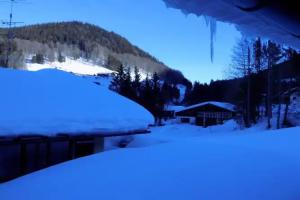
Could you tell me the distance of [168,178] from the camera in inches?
278

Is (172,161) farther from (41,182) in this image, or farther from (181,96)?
(181,96)

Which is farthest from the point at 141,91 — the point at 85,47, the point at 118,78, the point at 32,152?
the point at 85,47

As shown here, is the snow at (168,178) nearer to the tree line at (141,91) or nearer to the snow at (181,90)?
the tree line at (141,91)

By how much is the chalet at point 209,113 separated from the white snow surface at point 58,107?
34.8 metres

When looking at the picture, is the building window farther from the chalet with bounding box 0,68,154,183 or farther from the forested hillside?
the forested hillside

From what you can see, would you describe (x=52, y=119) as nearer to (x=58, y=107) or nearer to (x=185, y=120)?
(x=58, y=107)

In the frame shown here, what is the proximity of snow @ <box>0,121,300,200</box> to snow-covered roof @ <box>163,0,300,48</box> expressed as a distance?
319cm

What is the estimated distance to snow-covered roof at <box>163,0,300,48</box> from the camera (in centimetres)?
257

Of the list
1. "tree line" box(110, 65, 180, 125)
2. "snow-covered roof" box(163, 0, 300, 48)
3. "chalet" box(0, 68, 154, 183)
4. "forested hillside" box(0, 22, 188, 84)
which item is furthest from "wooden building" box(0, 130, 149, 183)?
"forested hillside" box(0, 22, 188, 84)

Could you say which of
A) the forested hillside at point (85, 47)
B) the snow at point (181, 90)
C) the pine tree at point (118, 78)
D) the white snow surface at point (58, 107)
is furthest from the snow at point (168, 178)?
the forested hillside at point (85, 47)

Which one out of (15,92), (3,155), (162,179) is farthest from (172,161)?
(15,92)

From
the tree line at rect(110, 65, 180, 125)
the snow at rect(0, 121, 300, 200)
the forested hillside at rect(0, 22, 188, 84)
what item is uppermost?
the forested hillside at rect(0, 22, 188, 84)

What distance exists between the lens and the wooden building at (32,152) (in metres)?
10.0

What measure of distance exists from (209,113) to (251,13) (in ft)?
159
